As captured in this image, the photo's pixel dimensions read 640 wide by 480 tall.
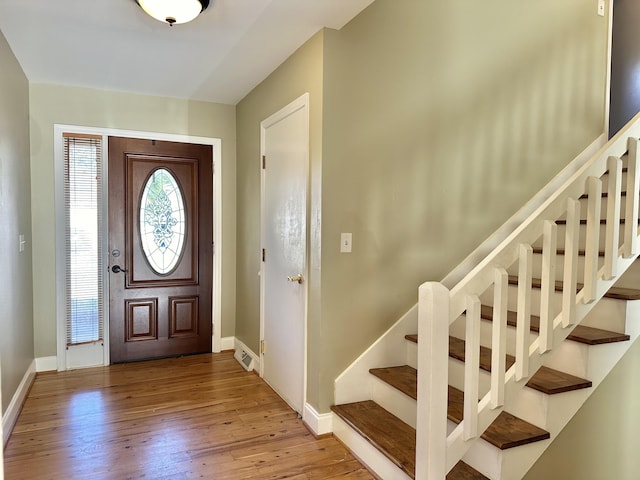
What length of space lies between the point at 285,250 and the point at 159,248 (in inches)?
61.1

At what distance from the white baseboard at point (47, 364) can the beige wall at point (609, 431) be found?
3.78 metres

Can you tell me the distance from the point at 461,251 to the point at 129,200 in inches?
113

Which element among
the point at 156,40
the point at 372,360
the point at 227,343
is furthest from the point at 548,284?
the point at 227,343

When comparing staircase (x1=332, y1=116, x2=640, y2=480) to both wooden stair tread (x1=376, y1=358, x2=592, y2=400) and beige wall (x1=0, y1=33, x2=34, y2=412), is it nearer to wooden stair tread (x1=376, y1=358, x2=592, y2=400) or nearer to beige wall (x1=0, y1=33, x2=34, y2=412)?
wooden stair tread (x1=376, y1=358, x2=592, y2=400)

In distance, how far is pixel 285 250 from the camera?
123 inches

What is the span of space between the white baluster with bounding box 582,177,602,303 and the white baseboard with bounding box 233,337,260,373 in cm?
257

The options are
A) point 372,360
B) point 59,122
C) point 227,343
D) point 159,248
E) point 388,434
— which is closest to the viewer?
point 388,434

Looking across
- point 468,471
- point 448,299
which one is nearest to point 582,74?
point 448,299

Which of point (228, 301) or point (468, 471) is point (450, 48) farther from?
point (228, 301)

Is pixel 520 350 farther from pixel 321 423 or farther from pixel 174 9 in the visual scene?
pixel 174 9

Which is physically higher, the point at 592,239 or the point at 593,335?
the point at 592,239

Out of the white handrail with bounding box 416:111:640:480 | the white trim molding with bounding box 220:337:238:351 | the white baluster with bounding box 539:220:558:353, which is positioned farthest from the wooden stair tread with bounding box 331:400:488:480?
the white trim molding with bounding box 220:337:238:351

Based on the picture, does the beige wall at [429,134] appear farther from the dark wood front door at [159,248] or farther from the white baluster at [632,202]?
the dark wood front door at [159,248]

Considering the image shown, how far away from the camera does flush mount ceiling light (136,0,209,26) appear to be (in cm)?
221
